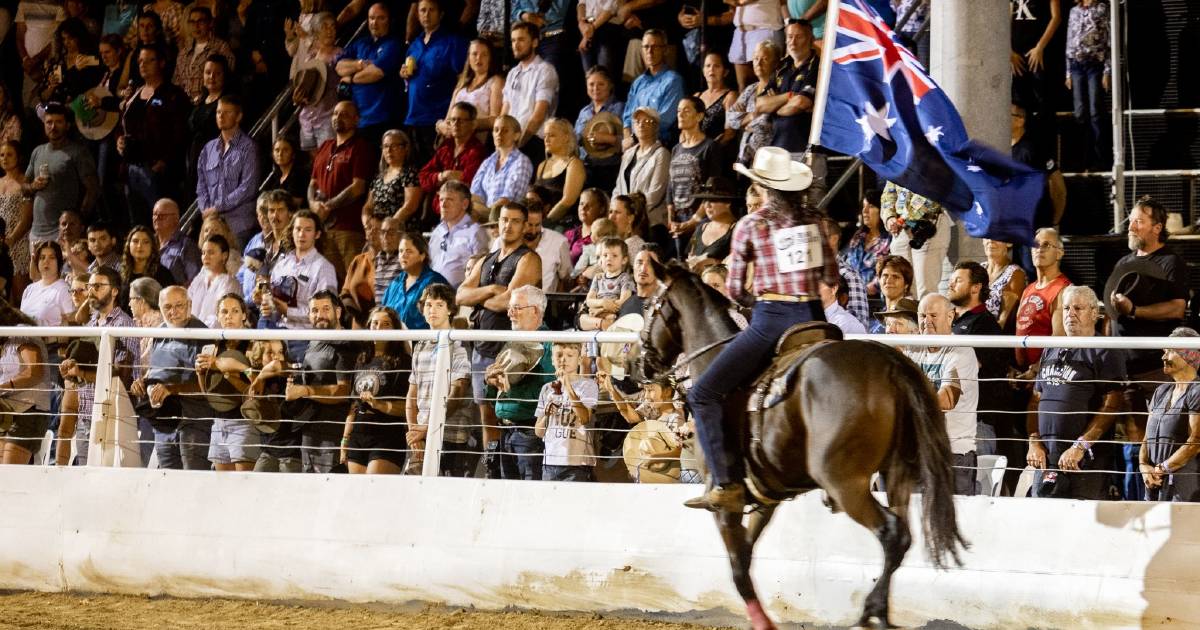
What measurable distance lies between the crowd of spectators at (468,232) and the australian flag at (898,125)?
1.42ft

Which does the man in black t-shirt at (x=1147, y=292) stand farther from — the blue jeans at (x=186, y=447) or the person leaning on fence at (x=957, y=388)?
the blue jeans at (x=186, y=447)

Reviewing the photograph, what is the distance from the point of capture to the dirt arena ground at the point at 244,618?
829 centimetres

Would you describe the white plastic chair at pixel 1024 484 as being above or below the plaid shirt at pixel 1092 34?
below

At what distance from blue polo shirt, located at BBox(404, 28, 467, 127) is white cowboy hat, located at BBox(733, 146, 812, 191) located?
7.82m

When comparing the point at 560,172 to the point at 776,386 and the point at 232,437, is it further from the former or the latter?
the point at 776,386

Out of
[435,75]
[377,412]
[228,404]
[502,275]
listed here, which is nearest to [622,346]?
[377,412]

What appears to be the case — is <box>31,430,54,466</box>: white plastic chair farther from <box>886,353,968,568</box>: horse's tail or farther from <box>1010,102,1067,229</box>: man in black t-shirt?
<box>1010,102,1067,229</box>: man in black t-shirt

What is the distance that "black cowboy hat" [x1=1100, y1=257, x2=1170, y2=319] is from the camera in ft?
30.3

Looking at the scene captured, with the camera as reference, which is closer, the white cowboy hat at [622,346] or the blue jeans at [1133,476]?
the blue jeans at [1133,476]

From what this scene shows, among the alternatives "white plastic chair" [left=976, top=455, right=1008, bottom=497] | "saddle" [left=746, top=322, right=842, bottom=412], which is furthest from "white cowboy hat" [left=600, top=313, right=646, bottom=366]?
"white plastic chair" [left=976, top=455, right=1008, bottom=497]

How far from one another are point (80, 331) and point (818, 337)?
512 cm

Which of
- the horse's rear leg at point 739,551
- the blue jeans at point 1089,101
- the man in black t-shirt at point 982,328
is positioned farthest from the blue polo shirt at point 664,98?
the horse's rear leg at point 739,551

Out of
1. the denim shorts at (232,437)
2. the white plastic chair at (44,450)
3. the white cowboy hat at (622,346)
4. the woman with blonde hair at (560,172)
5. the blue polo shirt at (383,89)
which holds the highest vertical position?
the blue polo shirt at (383,89)

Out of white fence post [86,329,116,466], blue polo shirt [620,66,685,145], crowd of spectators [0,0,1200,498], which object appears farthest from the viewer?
blue polo shirt [620,66,685,145]
